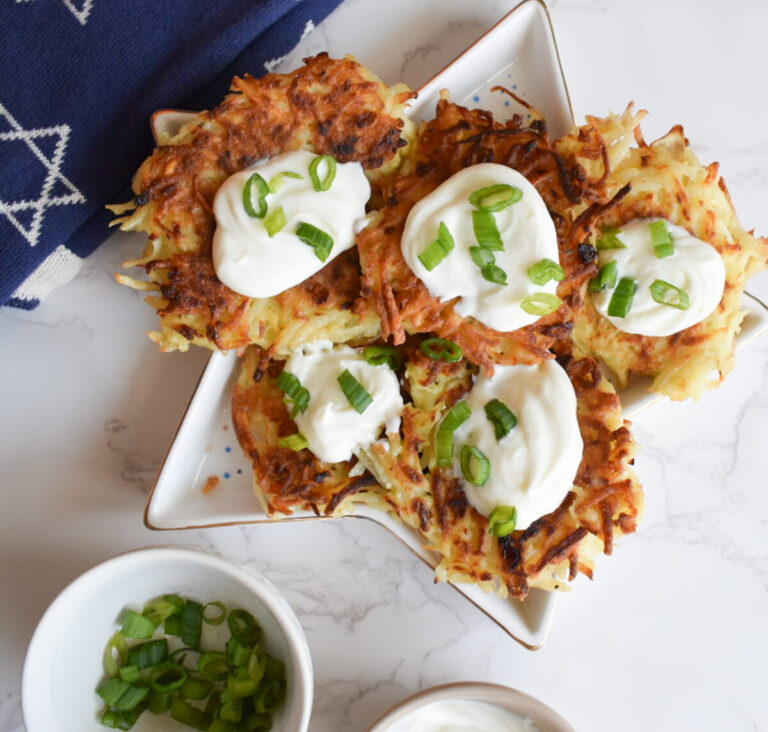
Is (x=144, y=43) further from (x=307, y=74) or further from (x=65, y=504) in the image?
(x=65, y=504)

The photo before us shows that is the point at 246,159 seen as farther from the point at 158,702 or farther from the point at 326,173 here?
the point at 158,702

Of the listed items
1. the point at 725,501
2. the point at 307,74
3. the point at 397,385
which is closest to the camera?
the point at 307,74

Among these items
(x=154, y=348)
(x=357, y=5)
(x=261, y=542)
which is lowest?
(x=261, y=542)

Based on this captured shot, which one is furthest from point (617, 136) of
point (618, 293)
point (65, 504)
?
point (65, 504)

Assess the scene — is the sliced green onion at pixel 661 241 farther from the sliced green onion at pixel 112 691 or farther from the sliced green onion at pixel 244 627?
the sliced green onion at pixel 112 691

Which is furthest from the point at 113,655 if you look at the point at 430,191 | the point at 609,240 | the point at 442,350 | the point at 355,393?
the point at 609,240

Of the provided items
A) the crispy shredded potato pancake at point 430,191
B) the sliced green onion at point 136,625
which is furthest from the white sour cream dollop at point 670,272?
the sliced green onion at point 136,625
